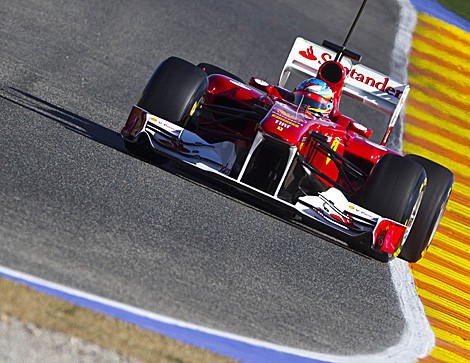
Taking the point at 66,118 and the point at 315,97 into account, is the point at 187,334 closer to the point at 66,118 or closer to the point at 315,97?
the point at 66,118

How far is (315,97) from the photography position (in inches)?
352

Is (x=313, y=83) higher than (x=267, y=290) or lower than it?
higher

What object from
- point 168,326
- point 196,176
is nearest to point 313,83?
point 196,176

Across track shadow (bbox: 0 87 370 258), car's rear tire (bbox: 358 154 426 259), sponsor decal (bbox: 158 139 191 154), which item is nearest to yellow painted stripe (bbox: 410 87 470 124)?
track shadow (bbox: 0 87 370 258)

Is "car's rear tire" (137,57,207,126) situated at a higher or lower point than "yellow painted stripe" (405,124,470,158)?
lower

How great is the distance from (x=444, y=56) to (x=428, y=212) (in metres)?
8.63

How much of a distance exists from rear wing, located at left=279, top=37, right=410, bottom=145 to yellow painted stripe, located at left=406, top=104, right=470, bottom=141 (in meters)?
4.23

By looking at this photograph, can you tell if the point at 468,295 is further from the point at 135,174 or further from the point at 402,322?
the point at 135,174

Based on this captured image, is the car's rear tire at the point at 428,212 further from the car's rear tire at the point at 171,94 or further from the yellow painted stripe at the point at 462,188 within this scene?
the yellow painted stripe at the point at 462,188

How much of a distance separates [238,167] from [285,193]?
0.43 m

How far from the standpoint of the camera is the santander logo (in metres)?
10.2

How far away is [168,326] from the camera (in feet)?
16.3

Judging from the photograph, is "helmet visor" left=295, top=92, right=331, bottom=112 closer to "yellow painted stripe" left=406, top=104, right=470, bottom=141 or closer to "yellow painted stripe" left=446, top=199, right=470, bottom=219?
"yellow painted stripe" left=446, top=199, right=470, bottom=219

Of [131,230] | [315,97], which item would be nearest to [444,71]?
[315,97]
